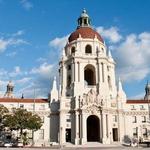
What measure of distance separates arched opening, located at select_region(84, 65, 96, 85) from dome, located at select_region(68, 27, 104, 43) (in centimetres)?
1052

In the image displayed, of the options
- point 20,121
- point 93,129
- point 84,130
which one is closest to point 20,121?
point 20,121

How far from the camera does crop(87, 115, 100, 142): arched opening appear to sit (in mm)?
98775

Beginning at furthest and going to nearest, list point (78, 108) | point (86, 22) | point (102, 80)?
point (86, 22)
point (102, 80)
point (78, 108)

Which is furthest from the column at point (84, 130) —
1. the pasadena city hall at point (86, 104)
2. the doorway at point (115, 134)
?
the doorway at point (115, 134)

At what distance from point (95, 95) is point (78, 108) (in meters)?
6.40

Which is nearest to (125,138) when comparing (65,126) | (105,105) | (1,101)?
(105,105)

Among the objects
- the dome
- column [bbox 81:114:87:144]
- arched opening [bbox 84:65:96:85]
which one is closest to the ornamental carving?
column [bbox 81:114:87:144]

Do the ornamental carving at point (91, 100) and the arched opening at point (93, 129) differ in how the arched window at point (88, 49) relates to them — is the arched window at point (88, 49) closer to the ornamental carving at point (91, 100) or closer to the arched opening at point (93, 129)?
the ornamental carving at point (91, 100)

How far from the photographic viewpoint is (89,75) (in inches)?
4373

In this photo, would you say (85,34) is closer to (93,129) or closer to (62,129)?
(93,129)

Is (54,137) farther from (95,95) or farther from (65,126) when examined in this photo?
(95,95)

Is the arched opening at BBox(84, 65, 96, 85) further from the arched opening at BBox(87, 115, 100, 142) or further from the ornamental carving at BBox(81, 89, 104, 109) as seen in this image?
the arched opening at BBox(87, 115, 100, 142)

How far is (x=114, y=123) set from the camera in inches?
3880

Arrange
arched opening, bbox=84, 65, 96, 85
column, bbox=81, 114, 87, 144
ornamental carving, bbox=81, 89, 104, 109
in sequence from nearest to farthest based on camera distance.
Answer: column, bbox=81, 114, 87, 144 < ornamental carving, bbox=81, 89, 104, 109 < arched opening, bbox=84, 65, 96, 85
